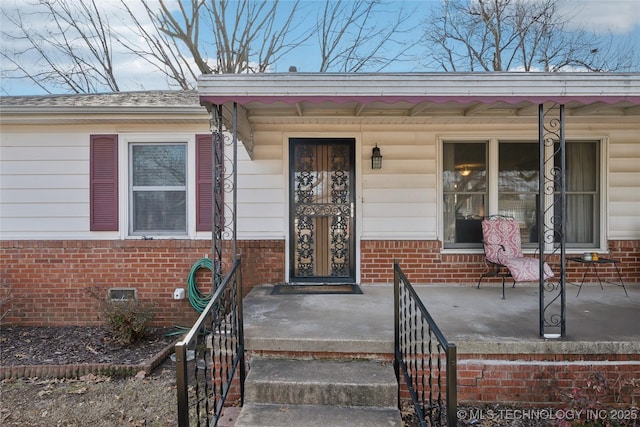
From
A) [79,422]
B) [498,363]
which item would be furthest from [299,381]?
[79,422]

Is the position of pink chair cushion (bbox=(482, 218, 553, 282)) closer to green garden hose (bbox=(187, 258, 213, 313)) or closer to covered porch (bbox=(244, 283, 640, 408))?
covered porch (bbox=(244, 283, 640, 408))

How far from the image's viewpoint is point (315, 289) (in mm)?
4617

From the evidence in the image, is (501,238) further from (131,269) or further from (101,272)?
(101,272)

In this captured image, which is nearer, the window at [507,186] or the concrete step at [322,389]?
the concrete step at [322,389]

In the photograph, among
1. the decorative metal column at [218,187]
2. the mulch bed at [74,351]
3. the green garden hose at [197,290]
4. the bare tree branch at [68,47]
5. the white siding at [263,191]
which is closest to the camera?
the decorative metal column at [218,187]

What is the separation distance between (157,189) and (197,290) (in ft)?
4.88

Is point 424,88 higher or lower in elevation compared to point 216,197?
higher

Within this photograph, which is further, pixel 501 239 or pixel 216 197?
pixel 501 239

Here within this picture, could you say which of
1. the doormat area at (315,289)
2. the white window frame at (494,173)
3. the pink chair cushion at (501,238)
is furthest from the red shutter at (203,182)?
the pink chair cushion at (501,238)

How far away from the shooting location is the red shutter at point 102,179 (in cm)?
478

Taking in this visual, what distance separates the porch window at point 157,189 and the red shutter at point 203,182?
0.22 metres

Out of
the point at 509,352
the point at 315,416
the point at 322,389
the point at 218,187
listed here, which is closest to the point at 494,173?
the point at 509,352

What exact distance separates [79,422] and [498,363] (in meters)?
3.36

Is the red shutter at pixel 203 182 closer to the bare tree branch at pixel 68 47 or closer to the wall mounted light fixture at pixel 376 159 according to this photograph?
the wall mounted light fixture at pixel 376 159
